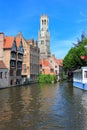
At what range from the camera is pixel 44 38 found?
7096 inches

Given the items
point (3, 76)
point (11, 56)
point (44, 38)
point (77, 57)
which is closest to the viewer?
point (3, 76)

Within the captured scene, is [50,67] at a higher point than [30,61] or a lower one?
lower

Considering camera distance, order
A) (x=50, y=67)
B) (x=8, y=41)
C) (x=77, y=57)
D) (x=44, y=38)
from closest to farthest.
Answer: (x=8, y=41)
(x=77, y=57)
(x=50, y=67)
(x=44, y=38)

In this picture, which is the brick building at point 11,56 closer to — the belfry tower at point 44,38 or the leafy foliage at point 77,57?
the leafy foliage at point 77,57

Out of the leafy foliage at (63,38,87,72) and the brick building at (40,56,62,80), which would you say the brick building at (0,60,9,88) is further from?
the brick building at (40,56,62,80)

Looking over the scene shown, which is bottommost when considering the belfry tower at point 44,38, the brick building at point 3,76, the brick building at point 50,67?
the brick building at point 3,76

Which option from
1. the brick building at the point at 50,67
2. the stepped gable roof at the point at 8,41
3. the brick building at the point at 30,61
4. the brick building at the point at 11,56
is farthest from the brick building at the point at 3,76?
the brick building at the point at 50,67

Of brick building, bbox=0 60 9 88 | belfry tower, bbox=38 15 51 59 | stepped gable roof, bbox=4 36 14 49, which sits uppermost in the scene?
belfry tower, bbox=38 15 51 59

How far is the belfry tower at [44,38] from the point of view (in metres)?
173

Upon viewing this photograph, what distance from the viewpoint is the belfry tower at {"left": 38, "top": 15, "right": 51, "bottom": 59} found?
172887 millimetres

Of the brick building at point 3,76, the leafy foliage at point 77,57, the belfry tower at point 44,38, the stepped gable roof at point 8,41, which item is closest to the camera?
the brick building at point 3,76

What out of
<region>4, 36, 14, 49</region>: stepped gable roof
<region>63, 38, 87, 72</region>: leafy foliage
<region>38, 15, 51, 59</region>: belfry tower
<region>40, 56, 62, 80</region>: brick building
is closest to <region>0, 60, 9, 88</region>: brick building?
<region>4, 36, 14, 49</region>: stepped gable roof

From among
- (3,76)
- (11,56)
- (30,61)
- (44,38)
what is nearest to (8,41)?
(11,56)

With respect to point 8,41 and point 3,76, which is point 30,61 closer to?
point 8,41
